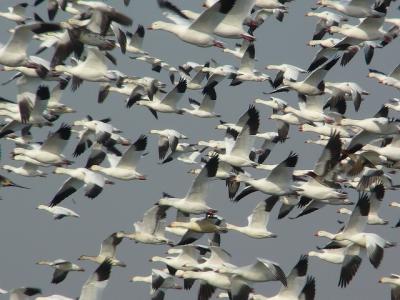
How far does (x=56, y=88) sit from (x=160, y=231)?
4747 mm

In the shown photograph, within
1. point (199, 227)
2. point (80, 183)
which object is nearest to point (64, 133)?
point (80, 183)

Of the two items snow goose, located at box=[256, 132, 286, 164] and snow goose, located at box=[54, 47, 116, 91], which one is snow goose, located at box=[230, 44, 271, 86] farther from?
snow goose, located at box=[54, 47, 116, 91]

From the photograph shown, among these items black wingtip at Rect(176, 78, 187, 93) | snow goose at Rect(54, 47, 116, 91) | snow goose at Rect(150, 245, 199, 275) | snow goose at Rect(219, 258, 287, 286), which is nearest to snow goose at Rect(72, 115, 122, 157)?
snow goose at Rect(54, 47, 116, 91)

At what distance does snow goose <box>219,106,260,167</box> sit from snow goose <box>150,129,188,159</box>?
3.51m

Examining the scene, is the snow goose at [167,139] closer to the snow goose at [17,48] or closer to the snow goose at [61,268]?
the snow goose at [61,268]

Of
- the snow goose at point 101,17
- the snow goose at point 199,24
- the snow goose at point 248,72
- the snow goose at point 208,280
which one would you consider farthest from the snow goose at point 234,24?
the snow goose at point 248,72

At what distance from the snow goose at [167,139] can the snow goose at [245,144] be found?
3.51 m

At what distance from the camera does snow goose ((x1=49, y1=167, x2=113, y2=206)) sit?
19797mm

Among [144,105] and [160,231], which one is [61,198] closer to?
[160,231]

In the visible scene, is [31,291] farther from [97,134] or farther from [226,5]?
[226,5]

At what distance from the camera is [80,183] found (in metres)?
21.0

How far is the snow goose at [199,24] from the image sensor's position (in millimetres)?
16984

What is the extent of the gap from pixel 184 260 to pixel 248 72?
5.03 metres

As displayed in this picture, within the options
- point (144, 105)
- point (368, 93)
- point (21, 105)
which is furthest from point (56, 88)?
point (368, 93)
